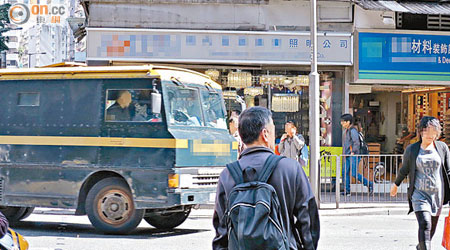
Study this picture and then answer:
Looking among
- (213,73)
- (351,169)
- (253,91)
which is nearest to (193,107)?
(351,169)

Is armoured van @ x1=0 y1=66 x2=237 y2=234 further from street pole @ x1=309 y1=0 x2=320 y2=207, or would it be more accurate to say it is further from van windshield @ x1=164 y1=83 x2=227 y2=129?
street pole @ x1=309 y1=0 x2=320 y2=207

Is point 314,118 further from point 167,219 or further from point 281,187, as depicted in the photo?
point 281,187

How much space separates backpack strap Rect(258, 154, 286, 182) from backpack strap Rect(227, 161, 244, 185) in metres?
0.11

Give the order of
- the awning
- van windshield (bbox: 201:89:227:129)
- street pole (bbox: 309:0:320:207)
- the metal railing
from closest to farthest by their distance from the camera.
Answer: van windshield (bbox: 201:89:227:129) < street pole (bbox: 309:0:320:207) < the metal railing < the awning

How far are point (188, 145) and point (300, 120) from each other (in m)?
7.84

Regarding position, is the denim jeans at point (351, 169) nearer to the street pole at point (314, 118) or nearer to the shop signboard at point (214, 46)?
the street pole at point (314, 118)

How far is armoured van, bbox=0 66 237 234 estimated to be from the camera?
1108 cm

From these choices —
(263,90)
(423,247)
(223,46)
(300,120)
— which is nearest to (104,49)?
(223,46)

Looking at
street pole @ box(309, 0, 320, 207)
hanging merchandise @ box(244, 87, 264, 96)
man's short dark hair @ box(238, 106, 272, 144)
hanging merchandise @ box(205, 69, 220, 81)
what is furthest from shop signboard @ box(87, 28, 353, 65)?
man's short dark hair @ box(238, 106, 272, 144)

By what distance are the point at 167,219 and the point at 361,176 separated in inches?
200

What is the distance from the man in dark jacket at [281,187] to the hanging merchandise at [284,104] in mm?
14314

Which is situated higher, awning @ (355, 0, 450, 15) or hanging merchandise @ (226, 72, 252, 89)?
awning @ (355, 0, 450, 15)

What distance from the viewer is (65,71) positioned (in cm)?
1173

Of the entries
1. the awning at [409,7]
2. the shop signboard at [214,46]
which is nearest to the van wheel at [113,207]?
the shop signboard at [214,46]
